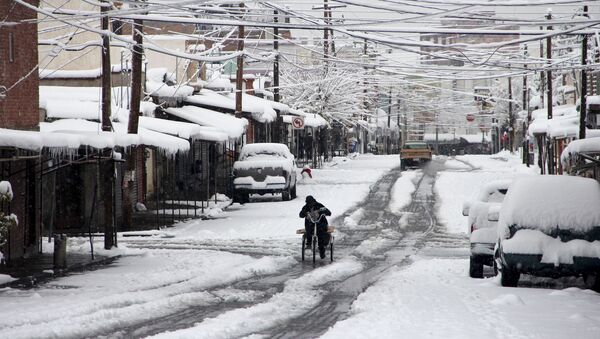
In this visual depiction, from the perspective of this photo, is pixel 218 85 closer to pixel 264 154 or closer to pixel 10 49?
pixel 264 154

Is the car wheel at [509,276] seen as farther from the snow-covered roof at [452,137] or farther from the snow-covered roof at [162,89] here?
the snow-covered roof at [452,137]

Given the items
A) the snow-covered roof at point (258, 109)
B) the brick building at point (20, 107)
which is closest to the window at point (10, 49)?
the brick building at point (20, 107)

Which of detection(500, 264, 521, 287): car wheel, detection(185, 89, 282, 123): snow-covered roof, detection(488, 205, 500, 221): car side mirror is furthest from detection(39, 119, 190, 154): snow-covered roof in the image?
detection(185, 89, 282, 123): snow-covered roof

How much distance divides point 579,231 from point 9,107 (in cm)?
1165

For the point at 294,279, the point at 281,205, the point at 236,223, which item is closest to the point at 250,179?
the point at 281,205

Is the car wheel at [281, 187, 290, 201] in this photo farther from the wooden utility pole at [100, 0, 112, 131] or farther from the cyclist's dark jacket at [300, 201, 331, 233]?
the cyclist's dark jacket at [300, 201, 331, 233]

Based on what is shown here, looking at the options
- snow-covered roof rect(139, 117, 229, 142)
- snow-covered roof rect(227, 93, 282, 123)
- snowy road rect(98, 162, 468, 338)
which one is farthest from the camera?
snow-covered roof rect(227, 93, 282, 123)

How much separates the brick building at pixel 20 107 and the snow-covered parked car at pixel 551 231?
966 centimetres

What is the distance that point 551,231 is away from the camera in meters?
15.7

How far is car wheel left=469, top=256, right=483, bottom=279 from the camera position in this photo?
1784 cm

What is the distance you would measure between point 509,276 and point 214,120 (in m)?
25.2

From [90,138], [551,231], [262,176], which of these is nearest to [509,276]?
[551,231]

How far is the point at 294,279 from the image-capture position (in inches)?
699

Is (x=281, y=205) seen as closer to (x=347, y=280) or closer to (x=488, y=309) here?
(x=347, y=280)
